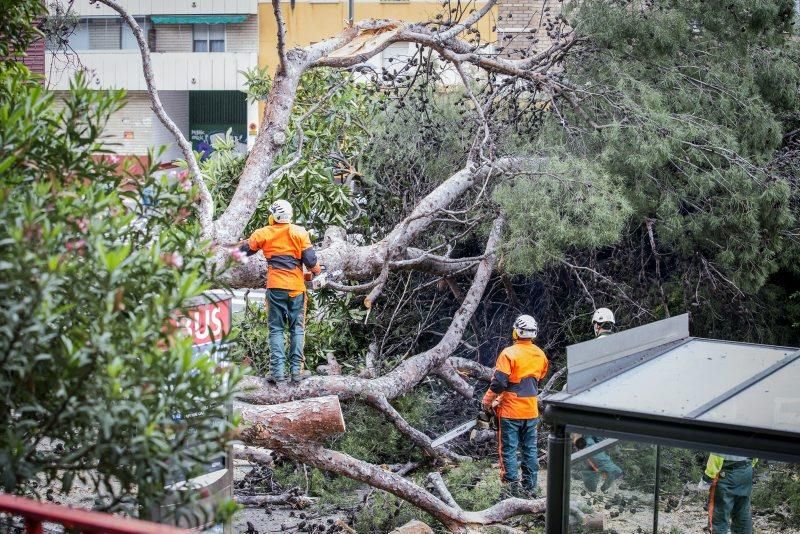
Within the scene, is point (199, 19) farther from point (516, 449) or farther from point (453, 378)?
point (516, 449)

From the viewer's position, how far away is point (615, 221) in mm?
9484

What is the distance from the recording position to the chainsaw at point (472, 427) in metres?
9.55

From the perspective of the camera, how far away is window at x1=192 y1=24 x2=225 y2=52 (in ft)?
105

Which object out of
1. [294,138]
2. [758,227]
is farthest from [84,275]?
[758,227]

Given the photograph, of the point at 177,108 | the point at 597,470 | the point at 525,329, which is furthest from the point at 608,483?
the point at 177,108

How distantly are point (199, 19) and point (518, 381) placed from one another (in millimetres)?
25087

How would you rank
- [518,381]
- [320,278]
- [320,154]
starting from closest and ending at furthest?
1. [320,278]
2. [518,381]
3. [320,154]

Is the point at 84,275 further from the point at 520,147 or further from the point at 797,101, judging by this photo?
the point at 797,101

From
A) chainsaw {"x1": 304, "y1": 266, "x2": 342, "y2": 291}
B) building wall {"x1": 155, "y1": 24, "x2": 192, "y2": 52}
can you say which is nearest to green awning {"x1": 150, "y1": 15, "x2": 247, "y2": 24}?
building wall {"x1": 155, "y1": 24, "x2": 192, "y2": 52}

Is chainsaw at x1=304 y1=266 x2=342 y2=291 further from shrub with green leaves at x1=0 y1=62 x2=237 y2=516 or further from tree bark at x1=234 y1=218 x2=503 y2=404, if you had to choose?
shrub with green leaves at x1=0 y1=62 x2=237 y2=516

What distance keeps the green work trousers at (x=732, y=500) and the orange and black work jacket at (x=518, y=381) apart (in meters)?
3.47

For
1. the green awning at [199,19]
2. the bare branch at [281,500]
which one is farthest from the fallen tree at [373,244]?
the green awning at [199,19]

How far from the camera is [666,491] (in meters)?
5.57

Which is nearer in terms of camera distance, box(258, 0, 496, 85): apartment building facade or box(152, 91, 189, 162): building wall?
box(258, 0, 496, 85): apartment building facade
